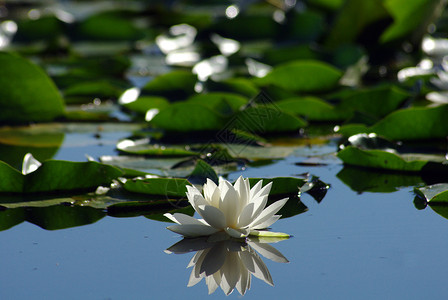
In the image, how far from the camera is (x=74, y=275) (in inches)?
42.1

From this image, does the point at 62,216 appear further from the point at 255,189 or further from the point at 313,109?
the point at 313,109

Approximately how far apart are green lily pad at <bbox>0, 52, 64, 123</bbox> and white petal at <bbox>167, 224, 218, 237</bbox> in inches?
46.9

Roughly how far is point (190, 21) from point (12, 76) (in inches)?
88.9

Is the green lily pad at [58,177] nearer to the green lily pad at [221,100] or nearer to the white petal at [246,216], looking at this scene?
the white petal at [246,216]

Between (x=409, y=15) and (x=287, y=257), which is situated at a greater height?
(x=409, y=15)

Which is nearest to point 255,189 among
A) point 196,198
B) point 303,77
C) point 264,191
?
point 264,191

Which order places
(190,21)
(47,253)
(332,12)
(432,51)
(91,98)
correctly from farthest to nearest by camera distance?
(190,21)
(332,12)
(432,51)
(91,98)
(47,253)

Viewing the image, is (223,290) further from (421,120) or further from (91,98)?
(91,98)

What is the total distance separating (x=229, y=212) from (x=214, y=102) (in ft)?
3.63

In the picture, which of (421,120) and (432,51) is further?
(432,51)

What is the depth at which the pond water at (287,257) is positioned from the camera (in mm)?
992

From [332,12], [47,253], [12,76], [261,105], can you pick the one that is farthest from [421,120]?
[332,12]

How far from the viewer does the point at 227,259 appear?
3.67ft

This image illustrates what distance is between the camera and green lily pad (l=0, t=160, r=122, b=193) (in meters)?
1.50
